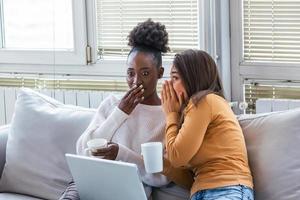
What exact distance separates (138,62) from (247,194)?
0.68 metres

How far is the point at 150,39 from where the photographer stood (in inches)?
88.0

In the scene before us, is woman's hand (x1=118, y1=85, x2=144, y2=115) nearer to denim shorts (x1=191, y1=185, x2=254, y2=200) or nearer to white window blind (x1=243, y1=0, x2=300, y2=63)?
denim shorts (x1=191, y1=185, x2=254, y2=200)

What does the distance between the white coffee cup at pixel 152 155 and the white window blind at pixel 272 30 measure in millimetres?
986

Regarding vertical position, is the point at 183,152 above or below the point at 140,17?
below

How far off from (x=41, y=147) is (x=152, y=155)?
755 mm

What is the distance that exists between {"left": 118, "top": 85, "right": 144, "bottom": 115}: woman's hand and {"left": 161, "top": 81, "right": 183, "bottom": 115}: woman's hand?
0.10 meters

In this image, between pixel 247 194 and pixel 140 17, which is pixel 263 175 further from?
pixel 140 17

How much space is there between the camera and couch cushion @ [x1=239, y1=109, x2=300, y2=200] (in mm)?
1954

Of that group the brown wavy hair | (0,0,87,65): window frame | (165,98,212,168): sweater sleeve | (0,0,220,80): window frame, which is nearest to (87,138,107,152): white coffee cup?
(165,98,212,168): sweater sleeve

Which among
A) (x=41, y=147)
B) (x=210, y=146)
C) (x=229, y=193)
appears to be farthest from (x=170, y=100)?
(x=41, y=147)

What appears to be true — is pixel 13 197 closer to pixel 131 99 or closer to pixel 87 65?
pixel 131 99

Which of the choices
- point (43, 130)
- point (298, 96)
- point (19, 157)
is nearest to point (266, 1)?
point (298, 96)

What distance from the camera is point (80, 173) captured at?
188 cm

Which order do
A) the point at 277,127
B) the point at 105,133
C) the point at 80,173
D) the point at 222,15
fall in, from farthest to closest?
the point at 222,15
the point at 105,133
the point at 277,127
the point at 80,173
